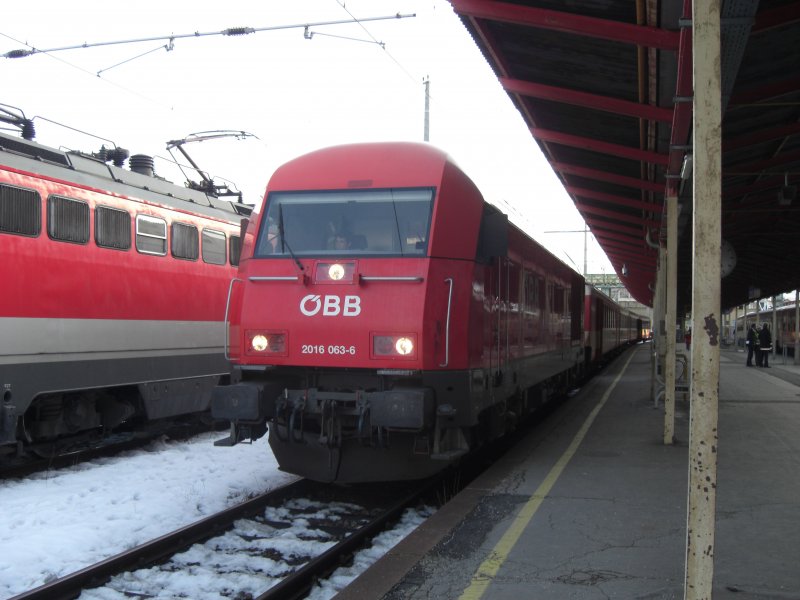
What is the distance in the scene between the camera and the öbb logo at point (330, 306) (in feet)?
22.4

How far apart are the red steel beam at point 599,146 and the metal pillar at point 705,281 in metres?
6.03

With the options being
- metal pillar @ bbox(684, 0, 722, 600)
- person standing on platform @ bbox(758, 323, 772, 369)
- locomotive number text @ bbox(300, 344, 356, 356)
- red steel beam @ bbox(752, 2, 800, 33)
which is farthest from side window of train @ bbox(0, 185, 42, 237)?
person standing on platform @ bbox(758, 323, 772, 369)

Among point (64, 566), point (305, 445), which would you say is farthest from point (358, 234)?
point (64, 566)

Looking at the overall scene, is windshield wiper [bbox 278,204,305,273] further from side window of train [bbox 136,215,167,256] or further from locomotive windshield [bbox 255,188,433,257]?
side window of train [bbox 136,215,167,256]

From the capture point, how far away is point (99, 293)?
9.55 metres

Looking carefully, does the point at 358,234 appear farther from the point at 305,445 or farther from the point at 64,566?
the point at 64,566

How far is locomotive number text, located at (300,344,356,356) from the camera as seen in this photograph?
6750mm

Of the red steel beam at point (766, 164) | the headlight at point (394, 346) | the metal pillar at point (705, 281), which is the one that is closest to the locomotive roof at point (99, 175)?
the headlight at point (394, 346)

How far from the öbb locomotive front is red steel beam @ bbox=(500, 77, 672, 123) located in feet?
4.44

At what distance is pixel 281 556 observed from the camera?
6023 mm

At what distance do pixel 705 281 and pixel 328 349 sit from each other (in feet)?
13.0

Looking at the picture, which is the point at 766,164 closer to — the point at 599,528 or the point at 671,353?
the point at 671,353

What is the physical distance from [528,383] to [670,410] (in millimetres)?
1832

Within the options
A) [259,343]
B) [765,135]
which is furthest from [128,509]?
[765,135]
